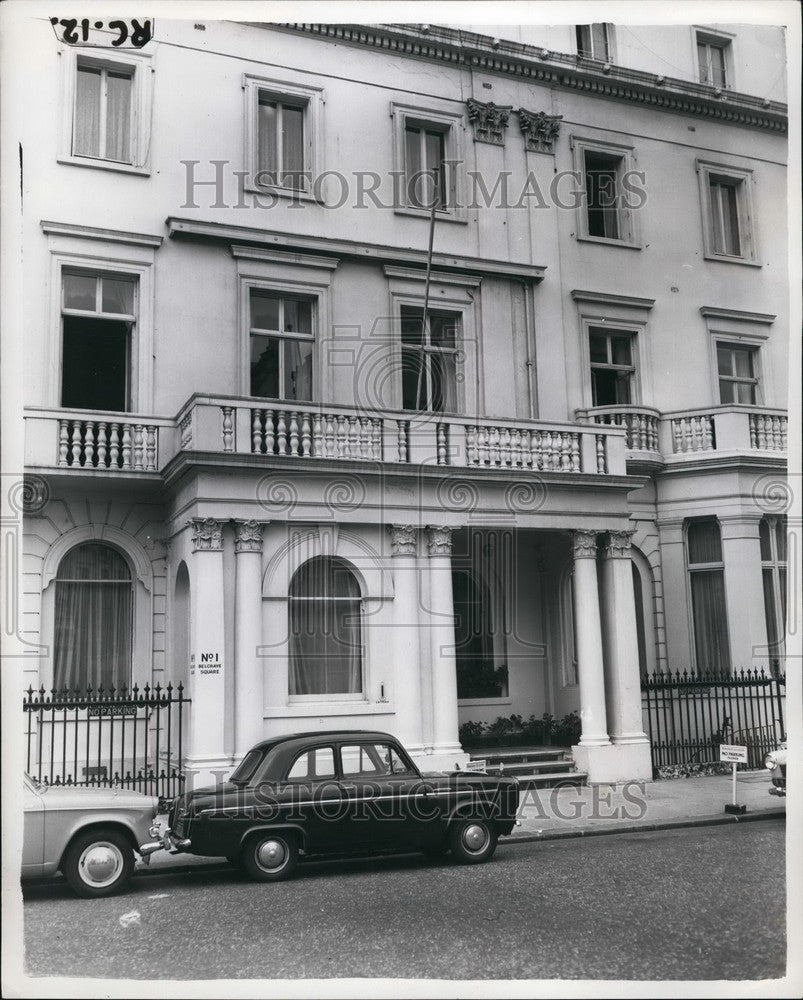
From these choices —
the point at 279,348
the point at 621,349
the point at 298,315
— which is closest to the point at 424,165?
the point at 298,315

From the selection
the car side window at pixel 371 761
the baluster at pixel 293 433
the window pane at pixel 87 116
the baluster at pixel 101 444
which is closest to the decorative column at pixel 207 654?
the baluster at pixel 293 433

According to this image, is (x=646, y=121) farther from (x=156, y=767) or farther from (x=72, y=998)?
(x=72, y=998)

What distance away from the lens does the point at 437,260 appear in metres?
17.9

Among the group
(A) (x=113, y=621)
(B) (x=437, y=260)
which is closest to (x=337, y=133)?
(B) (x=437, y=260)

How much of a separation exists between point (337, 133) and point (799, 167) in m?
11.5

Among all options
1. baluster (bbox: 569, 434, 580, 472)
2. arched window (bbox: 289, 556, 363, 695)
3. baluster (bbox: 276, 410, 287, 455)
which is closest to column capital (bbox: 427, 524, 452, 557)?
arched window (bbox: 289, 556, 363, 695)

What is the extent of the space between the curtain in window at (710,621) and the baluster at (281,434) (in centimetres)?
858

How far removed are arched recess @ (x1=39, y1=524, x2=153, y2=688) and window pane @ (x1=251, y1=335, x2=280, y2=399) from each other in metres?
3.27

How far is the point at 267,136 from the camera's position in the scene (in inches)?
655

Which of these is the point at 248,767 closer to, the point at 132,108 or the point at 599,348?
the point at 132,108

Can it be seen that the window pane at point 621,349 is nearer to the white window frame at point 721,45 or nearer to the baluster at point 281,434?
the white window frame at point 721,45

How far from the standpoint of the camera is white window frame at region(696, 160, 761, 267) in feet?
45.9

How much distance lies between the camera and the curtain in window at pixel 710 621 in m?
17.8

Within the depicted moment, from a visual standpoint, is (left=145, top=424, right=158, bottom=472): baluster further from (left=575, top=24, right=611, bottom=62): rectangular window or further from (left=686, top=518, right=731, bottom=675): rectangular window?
(left=686, top=518, right=731, bottom=675): rectangular window
